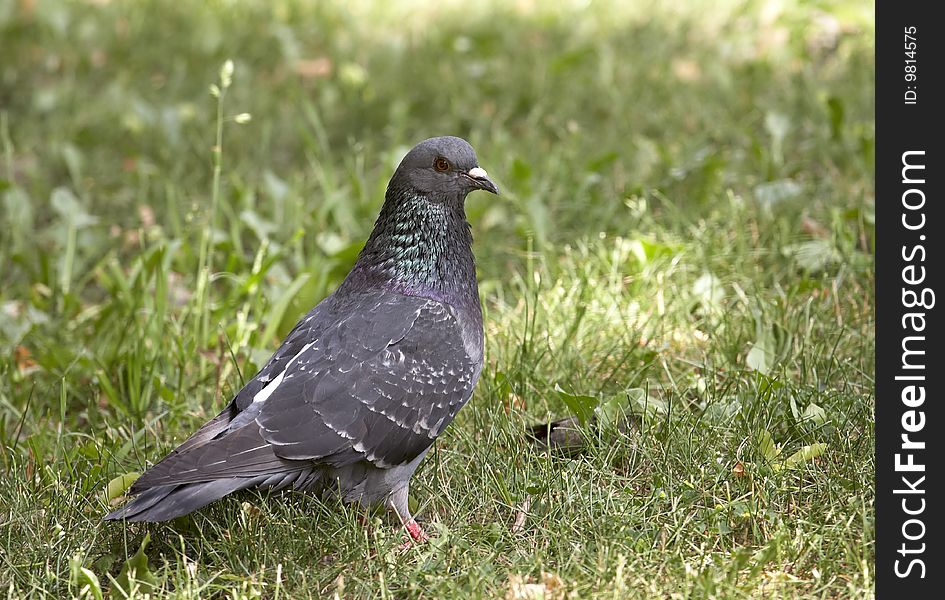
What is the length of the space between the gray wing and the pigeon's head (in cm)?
38

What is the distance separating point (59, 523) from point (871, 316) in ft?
9.45

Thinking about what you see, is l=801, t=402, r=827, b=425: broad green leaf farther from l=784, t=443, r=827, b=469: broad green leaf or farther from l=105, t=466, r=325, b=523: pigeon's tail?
l=105, t=466, r=325, b=523: pigeon's tail

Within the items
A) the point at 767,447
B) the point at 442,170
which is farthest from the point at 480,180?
the point at 767,447

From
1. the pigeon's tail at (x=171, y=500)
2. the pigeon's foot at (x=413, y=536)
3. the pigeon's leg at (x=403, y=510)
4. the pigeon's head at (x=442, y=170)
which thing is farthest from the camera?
the pigeon's head at (x=442, y=170)

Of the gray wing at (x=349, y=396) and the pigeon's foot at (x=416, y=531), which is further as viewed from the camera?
the pigeon's foot at (x=416, y=531)

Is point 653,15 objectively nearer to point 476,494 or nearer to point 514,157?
point 514,157

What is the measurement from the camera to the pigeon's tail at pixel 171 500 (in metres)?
2.93

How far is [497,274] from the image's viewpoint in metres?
5.05

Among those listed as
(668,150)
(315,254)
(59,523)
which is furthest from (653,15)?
A: (59,523)

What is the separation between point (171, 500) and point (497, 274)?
2351mm

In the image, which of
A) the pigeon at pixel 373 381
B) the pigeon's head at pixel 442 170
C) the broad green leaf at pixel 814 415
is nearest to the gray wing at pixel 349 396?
the pigeon at pixel 373 381

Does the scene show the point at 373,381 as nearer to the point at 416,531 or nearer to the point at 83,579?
the point at 416,531

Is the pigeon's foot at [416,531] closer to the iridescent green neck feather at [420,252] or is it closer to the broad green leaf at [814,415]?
the iridescent green neck feather at [420,252]

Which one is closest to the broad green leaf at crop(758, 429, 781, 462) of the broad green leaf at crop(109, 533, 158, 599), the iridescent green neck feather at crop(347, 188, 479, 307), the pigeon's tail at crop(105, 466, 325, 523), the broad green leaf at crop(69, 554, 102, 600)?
the iridescent green neck feather at crop(347, 188, 479, 307)
